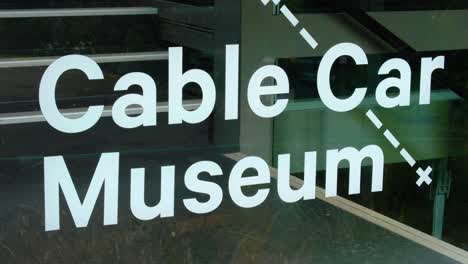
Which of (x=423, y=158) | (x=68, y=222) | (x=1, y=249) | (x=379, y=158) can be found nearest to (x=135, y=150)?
(x=68, y=222)

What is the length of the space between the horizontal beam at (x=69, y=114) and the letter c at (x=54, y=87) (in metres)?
0.01

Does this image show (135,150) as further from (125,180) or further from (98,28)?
(98,28)

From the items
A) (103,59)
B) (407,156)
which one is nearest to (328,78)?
(407,156)

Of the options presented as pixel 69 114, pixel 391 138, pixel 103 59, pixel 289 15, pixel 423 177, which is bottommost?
pixel 423 177

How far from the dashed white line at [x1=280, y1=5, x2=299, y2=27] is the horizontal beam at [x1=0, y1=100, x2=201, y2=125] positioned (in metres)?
0.44

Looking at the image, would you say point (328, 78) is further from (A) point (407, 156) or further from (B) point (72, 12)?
(B) point (72, 12)

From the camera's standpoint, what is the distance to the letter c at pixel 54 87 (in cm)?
268

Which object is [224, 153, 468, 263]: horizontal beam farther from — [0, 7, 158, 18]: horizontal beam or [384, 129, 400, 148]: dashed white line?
[0, 7, 158, 18]: horizontal beam

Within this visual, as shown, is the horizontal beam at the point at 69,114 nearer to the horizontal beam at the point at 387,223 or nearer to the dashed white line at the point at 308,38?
the horizontal beam at the point at 387,223

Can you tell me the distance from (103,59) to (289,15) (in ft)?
2.19

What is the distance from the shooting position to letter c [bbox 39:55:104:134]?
2.68 metres

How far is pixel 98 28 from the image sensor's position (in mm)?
2764

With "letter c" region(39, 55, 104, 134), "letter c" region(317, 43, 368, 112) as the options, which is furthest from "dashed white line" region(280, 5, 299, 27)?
"letter c" region(39, 55, 104, 134)

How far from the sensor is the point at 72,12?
271 cm
